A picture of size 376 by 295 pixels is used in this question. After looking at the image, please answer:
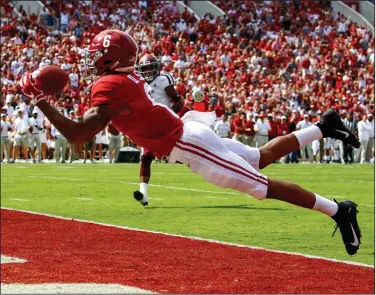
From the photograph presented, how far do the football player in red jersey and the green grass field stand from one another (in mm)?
1648

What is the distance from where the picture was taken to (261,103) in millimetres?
29609

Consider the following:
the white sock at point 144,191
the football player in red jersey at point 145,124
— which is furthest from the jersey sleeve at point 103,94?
the white sock at point 144,191

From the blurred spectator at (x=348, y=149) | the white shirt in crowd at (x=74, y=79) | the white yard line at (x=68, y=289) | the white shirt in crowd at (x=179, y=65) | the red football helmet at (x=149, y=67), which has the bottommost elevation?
the blurred spectator at (x=348, y=149)

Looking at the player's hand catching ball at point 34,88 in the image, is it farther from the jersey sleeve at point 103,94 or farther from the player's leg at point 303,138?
the player's leg at point 303,138

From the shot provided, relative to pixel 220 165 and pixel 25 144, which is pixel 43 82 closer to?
pixel 220 165

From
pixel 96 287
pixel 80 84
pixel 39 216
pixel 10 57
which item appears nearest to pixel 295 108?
pixel 80 84

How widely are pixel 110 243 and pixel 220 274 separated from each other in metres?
1.99

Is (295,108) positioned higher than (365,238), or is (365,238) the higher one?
(365,238)

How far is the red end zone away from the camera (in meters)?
6.33

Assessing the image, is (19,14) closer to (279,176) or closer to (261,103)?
(261,103)

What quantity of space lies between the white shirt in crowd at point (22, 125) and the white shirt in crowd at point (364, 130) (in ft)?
32.2

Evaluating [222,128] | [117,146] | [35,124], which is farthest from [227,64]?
[35,124]

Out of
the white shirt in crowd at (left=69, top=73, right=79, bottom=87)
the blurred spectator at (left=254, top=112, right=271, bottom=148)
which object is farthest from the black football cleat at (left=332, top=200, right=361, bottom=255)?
the white shirt in crowd at (left=69, top=73, right=79, bottom=87)

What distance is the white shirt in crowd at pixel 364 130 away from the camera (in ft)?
91.1
